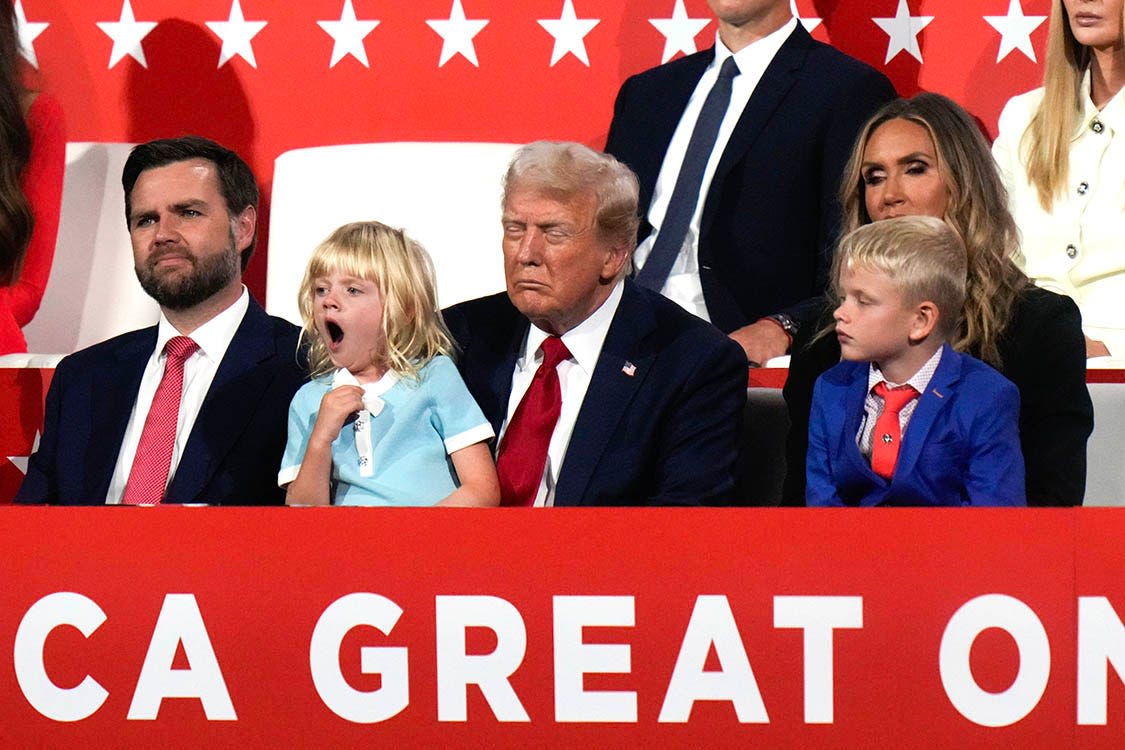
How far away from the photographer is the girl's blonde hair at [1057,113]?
341 centimetres

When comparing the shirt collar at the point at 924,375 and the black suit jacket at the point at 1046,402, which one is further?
the black suit jacket at the point at 1046,402

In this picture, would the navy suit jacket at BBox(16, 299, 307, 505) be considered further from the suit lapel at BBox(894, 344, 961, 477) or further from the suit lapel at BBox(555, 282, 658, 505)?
the suit lapel at BBox(894, 344, 961, 477)

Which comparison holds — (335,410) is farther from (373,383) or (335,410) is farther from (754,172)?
(754,172)

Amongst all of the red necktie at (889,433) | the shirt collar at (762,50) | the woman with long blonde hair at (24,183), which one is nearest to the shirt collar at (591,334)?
the red necktie at (889,433)

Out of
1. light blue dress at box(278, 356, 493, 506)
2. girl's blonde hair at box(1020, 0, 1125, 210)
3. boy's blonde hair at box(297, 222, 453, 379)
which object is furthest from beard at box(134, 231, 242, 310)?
girl's blonde hair at box(1020, 0, 1125, 210)

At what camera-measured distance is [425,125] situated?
4.34 meters

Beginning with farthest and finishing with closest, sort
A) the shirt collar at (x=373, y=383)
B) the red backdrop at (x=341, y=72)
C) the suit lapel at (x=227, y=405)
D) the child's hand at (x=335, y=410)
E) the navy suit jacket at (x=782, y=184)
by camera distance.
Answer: the red backdrop at (x=341, y=72), the navy suit jacket at (x=782, y=184), the suit lapel at (x=227, y=405), the shirt collar at (x=373, y=383), the child's hand at (x=335, y=410)

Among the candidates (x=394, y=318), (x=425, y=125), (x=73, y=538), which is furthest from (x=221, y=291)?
(x=425, y=125)

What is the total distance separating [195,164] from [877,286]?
121cm

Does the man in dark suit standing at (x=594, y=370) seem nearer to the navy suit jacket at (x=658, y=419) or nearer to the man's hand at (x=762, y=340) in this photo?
the navy suit jacket at (x=658, y=419)

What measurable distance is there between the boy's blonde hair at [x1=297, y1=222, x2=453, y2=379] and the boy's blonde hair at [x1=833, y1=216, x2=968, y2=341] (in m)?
0.62

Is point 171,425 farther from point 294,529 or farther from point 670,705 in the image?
point 670,705

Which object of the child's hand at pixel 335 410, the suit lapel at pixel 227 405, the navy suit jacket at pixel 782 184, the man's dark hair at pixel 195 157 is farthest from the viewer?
the navy suit jacket at pixel 782 184

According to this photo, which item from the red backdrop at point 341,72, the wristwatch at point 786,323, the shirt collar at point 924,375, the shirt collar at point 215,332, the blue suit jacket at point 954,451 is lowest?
the blue suit jacket at point 954,451
